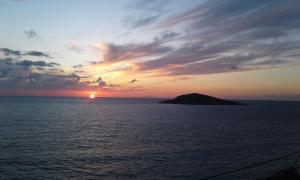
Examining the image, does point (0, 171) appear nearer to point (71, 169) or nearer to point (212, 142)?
point (71, 169)

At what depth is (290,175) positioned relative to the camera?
77.4 feet

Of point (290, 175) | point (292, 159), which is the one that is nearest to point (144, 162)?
A: point (290, 175)

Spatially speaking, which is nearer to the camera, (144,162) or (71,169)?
(71,169)

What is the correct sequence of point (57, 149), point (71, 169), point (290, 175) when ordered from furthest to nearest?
point (57, 149), point (71, 169), point (290, 175)

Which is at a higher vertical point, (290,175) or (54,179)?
(290,175)

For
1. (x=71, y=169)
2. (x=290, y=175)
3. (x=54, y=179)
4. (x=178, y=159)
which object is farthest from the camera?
(x=178, y=159)

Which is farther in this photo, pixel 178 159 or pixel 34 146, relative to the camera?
pixel 34 146

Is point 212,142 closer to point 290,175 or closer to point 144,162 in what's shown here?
point 144,162

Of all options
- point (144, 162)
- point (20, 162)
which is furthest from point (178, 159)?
point (20, 162)

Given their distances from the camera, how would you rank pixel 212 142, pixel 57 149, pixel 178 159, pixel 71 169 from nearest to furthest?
pixel 71 169 < pixel 178 159 < pixel 57 149 < pixel 212 142

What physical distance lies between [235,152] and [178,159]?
10.6m

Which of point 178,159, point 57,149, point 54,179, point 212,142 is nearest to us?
point 54,179

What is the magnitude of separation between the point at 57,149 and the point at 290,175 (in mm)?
31646

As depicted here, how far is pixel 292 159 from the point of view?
1559 inches
